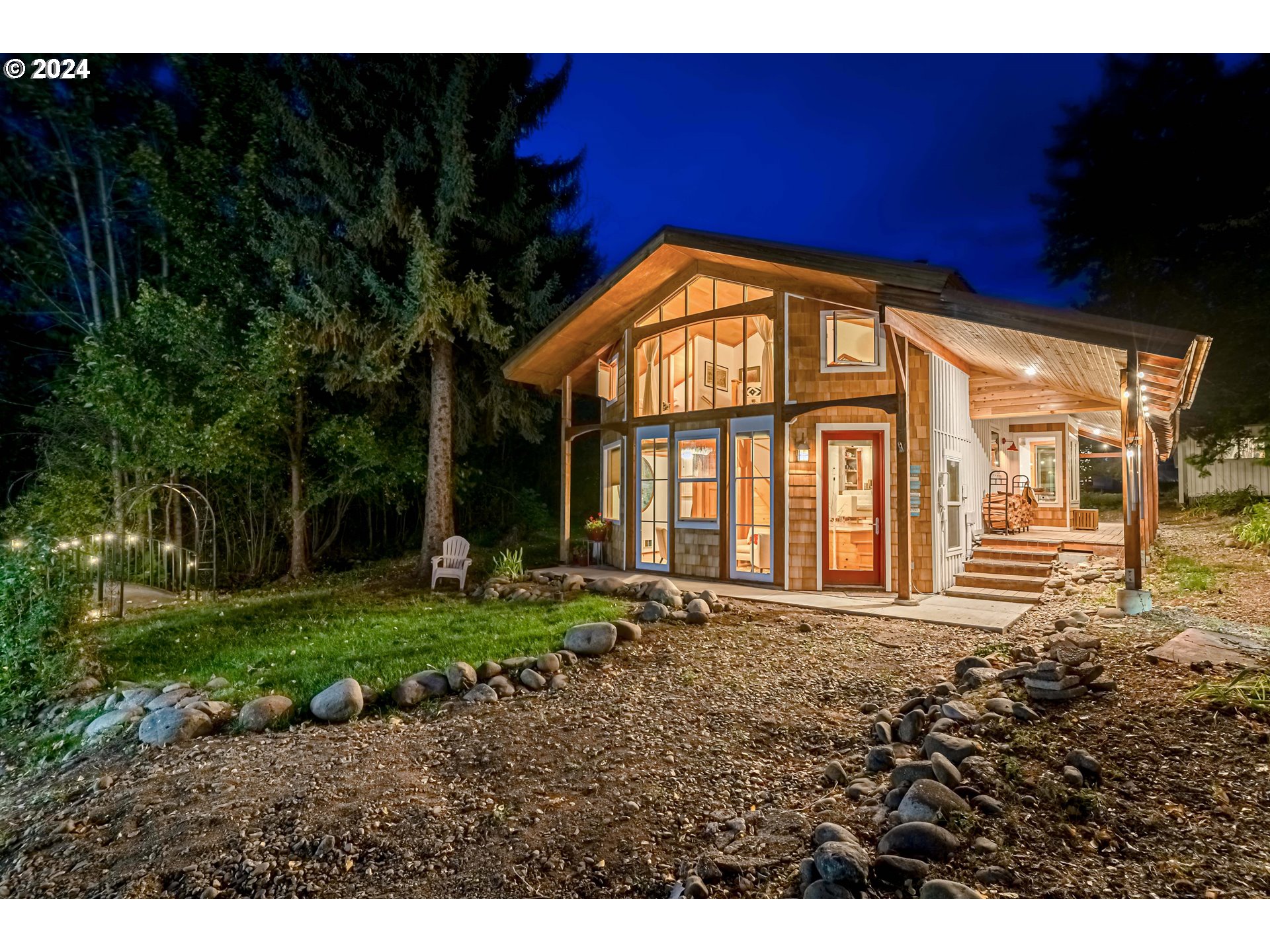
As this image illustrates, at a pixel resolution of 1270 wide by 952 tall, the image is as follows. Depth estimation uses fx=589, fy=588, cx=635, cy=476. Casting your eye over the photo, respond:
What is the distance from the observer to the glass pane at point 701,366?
352 inches

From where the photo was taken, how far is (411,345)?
9.31 metres

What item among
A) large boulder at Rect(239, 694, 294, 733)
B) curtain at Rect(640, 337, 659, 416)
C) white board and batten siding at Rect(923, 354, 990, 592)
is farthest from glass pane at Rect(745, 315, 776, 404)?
large boulder at Rect(239, 694, 294, 733)

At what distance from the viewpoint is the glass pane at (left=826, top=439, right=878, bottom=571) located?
802 cm

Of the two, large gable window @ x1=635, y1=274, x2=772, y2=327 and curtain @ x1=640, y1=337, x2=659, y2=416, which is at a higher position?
large gable window @ x1=635, y1=274, x2=772, y2=327

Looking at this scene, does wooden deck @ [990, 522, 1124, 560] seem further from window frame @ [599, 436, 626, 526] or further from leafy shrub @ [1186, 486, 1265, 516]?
window frame @ [599, 436, 626, 526]

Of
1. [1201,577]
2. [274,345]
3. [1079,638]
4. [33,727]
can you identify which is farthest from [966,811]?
[274,345]

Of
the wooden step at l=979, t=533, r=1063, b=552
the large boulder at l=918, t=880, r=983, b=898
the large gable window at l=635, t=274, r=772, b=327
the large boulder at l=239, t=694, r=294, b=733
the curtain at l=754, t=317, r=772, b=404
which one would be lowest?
the large boulder at l=239, t=694, r=294, b=733

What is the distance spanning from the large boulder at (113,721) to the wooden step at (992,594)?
8.08 meters

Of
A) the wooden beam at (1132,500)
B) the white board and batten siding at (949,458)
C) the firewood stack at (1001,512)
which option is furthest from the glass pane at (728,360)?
the firewood stack at (1001,512)

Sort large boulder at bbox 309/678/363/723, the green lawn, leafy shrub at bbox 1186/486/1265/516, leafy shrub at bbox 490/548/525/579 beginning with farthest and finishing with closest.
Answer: leafy shrub at bbox 1186/486/1265/516
leafy shrub at bbox 490/548/525/579
the green lawn
large boulder at bbox 309/678/363/723

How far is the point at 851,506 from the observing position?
8328mm

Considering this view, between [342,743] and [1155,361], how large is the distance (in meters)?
7.16

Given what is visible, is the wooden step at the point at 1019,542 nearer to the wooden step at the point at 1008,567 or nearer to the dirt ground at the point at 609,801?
the wooden step at the point at 1008,567

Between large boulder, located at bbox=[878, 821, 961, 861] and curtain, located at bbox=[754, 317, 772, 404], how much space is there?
661 centimetres
